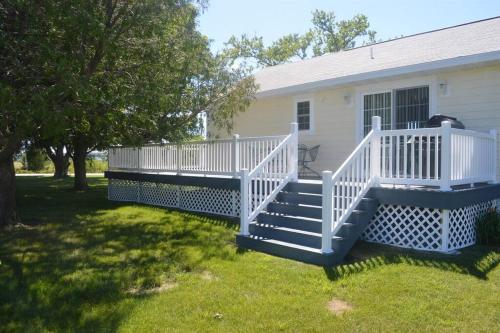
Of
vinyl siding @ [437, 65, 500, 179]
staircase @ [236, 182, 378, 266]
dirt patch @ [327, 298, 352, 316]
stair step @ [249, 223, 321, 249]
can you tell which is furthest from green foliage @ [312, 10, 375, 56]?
dirt patch @ [327, 298, 352, 316]

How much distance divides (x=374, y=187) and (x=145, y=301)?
12.9 ft

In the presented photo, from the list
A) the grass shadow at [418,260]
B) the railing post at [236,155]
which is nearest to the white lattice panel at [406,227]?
the grass shadow at [418,260]

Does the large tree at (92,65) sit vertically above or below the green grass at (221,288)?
above

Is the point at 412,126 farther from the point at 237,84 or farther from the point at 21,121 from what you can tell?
the point at 21,121

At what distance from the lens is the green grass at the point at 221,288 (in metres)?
4.00

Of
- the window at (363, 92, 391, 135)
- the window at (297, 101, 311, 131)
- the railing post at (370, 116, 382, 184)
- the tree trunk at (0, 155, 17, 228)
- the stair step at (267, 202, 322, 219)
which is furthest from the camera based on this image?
the window at (297, 101, 311, 131)

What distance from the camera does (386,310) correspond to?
425cm

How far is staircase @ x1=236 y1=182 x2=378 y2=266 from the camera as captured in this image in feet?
19.5

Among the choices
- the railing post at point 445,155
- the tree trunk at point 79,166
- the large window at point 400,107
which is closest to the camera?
the railing post at point 445,155

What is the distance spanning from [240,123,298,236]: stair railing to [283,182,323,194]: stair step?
115 mm

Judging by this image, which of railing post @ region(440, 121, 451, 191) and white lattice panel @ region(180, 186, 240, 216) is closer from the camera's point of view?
railing post @ region(440, 121, 451, 191)

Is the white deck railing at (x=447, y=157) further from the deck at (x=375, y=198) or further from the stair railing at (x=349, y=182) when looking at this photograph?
the stair railing at (x=349, y=182)

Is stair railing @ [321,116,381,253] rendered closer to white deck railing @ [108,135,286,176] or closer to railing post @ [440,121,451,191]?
railing post @ [440,121,451,191]

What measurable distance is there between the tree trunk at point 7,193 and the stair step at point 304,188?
218 inches
